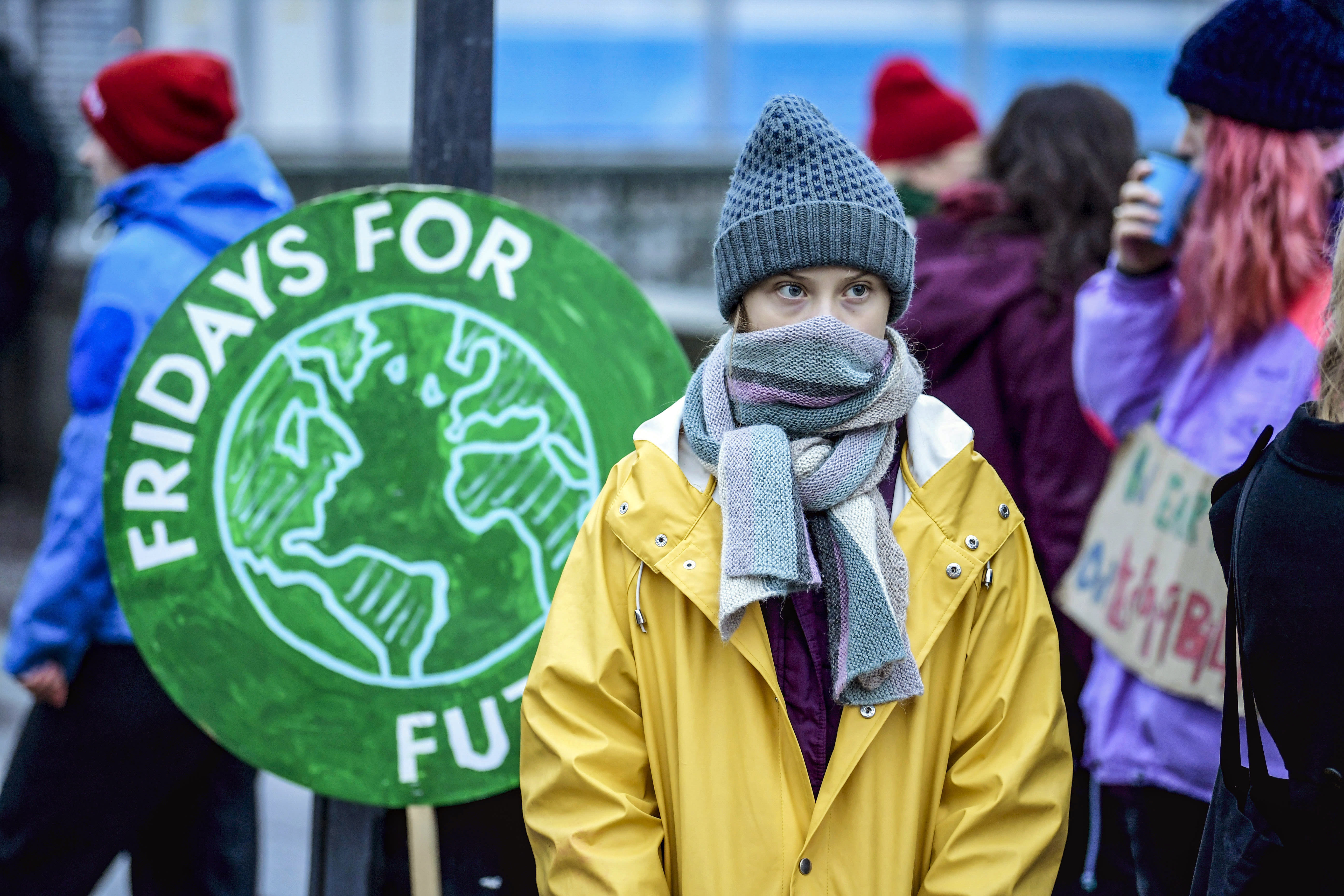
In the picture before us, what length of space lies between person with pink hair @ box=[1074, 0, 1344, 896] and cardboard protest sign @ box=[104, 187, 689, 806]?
0.91 metres

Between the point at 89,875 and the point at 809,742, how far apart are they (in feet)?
5.47

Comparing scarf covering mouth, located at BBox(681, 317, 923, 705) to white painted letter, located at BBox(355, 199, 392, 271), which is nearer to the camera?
scarf covering mouth, located at BBox(681, 317, 923, 705)

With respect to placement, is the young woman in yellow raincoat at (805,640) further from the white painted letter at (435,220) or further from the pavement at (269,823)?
the pavement at (269,823)

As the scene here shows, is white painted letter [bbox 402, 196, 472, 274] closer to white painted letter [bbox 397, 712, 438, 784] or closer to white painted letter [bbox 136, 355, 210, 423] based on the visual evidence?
white painted letter [bbox 136, 355, 210, 423]

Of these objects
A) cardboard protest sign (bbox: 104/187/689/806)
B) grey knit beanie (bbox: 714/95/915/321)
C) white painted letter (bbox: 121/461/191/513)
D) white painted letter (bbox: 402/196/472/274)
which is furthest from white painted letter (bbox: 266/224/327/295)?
grey knit beanie (bbox: 714/95/915/321)

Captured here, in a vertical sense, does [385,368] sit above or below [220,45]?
above

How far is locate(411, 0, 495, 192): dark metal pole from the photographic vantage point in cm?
258

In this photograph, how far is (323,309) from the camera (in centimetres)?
252

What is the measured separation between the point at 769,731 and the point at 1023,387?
1536mm

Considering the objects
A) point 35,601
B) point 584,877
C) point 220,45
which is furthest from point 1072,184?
point 220,45

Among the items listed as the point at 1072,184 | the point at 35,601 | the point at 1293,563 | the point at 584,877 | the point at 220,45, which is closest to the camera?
the point at 1293,563

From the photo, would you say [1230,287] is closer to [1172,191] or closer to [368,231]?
[1172,191]

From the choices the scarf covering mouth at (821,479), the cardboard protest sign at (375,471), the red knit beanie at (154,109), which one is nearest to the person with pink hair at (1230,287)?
the scarf covering mouth at (821,479)

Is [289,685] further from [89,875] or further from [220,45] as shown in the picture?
[220,45]
